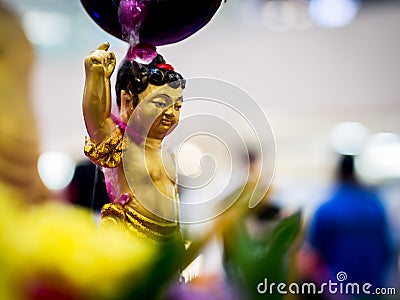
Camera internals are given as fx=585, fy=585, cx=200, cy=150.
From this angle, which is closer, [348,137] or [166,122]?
[166,122]

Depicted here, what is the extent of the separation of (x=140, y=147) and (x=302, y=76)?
521 millimetres

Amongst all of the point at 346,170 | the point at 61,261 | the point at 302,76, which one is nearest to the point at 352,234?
the point at 346,170

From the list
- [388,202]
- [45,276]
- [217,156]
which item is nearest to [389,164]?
[388,202]

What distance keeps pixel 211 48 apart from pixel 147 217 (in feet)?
0.97

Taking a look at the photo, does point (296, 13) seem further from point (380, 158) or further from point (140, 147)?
point (140, 147)

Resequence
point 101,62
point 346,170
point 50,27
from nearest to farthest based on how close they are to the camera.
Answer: point 101,62 → point 50,27 → point 346,170

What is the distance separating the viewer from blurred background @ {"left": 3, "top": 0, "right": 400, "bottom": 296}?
688 mm

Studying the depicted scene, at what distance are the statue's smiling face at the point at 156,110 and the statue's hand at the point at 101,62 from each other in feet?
0.15

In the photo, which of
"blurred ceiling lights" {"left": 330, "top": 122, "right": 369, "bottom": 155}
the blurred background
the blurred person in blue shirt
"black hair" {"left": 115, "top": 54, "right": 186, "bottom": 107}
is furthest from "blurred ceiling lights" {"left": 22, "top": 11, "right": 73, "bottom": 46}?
"blurred ceiling lights" {"left": 330, "top": 122, "right": 369, "bottom": 155}

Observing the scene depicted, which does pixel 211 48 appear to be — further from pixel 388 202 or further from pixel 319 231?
pixel 388 202

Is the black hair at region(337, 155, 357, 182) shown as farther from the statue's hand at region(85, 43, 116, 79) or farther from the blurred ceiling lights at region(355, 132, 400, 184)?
the statue's hand at region(85, 43, 116, 79)

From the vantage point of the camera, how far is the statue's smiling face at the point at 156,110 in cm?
49

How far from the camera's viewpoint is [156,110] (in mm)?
490

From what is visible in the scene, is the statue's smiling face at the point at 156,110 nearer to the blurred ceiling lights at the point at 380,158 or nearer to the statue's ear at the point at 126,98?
the statue's ear at the point at 126,98
